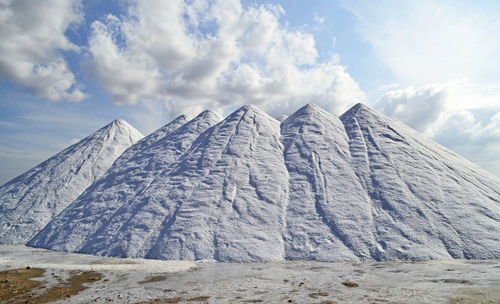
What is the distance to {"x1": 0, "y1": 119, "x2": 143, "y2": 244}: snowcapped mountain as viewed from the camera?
36250 millimetres

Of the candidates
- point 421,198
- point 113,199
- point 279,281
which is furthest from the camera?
point 113,199

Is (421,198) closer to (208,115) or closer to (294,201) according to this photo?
(294,201)

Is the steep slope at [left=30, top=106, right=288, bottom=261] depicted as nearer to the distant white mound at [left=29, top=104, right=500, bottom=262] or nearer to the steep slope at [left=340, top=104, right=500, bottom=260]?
the distant white mound at [left=29, top=104, right=500, bottom=262]

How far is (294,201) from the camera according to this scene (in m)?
28.4

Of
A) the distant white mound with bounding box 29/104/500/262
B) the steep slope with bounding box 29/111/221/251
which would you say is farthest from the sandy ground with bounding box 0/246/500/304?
the steep slope with bounding box 29/111/221/251

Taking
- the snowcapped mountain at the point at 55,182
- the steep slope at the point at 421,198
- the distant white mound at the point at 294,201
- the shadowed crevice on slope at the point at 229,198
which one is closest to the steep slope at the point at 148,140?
the snowcapped mountain at the point at 55,182

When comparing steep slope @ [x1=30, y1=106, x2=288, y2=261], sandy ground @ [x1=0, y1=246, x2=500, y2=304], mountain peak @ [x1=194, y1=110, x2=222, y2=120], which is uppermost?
mountain peak @ [x1=194, y1=110, x2=222, y2=120]

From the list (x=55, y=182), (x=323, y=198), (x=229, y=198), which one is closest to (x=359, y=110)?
(x=323, y=198)

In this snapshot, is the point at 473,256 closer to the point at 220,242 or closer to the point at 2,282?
the point at 220,242

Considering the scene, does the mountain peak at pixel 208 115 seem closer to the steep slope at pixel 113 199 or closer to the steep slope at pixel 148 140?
the steep slope at pixel 113 199

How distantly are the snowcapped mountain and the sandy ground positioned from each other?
18827 mm

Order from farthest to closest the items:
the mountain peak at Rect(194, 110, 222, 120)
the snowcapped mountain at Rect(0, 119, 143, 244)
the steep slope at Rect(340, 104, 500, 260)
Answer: the mountain peak at Rect(194, 110, 222, 120), the snowcapped mountain at Rect(0, 119, 143, 244), the steep slope at Rect(340, 104, 500, 260)

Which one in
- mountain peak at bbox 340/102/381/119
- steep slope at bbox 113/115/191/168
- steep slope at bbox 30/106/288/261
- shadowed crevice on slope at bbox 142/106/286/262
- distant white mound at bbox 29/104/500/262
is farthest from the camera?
steep slope at bbox 113/115/191/168

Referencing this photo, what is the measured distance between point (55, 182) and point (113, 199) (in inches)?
701
